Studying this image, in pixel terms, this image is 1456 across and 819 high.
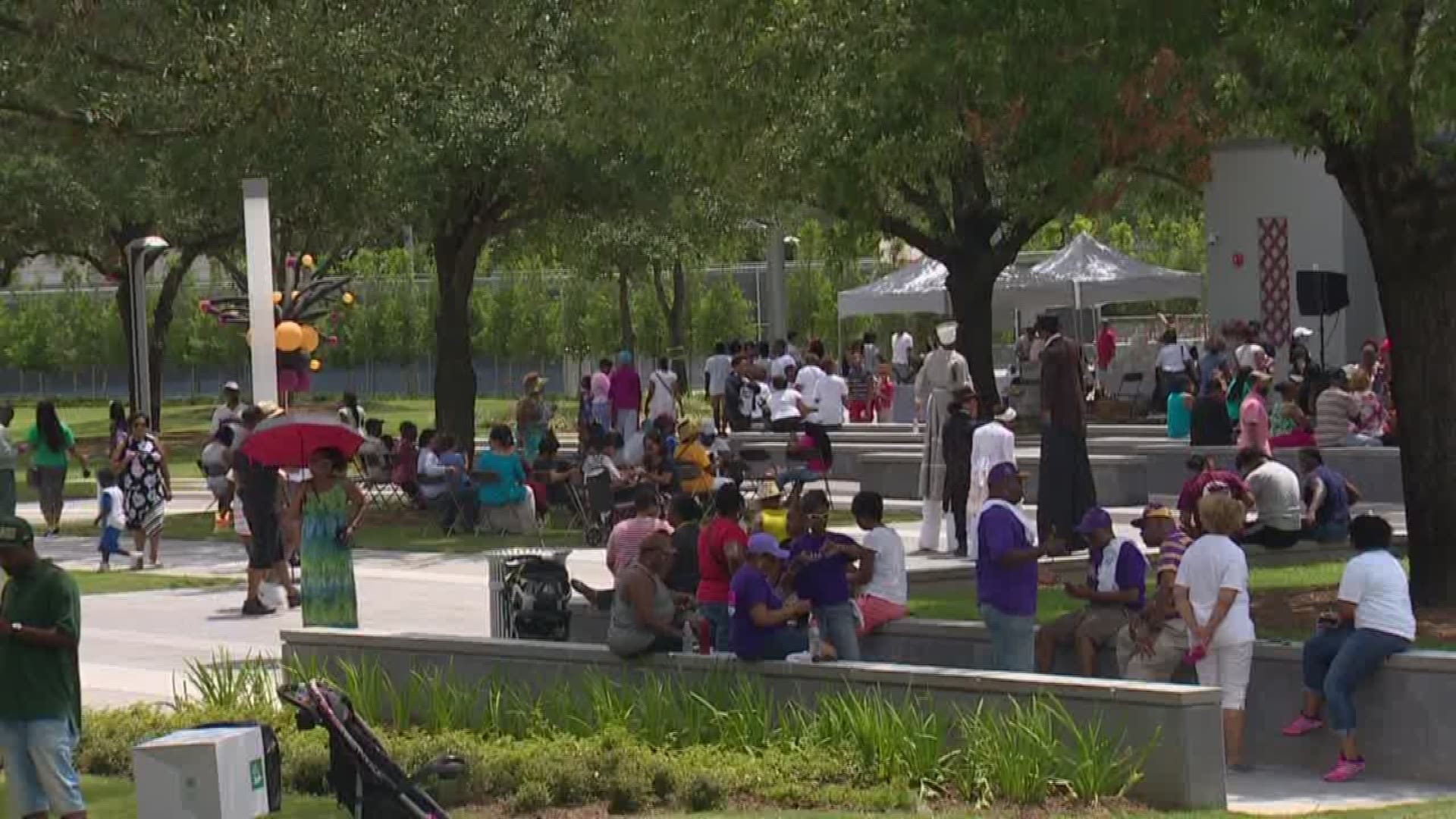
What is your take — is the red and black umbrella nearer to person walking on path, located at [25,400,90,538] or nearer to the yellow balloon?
the yellow balloon

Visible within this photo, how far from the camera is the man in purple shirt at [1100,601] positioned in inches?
533

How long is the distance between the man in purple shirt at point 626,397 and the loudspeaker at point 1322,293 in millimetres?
9440

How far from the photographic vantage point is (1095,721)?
37.3 feet

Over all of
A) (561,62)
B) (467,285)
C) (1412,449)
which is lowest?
(1412,449)

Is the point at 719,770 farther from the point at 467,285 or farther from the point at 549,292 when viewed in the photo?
the point at 549,292

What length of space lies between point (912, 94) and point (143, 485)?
11.2 metres

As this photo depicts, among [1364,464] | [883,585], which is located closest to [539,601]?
[883,585]

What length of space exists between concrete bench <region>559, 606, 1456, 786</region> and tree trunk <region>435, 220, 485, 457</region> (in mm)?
16114

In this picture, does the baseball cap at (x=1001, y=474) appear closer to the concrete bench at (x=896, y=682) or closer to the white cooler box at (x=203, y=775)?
the concrete bench at (x=896, y=682)

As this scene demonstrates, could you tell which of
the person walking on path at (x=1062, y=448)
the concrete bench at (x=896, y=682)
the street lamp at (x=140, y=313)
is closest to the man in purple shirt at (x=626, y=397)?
the street lamp at (x=140, y=313)

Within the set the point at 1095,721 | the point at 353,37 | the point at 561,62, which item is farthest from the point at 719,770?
the point at 561,62

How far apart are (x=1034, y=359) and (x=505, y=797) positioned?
23938 mm

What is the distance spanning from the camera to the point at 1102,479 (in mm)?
26484

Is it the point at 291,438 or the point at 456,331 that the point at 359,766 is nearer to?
the point at 291,438
